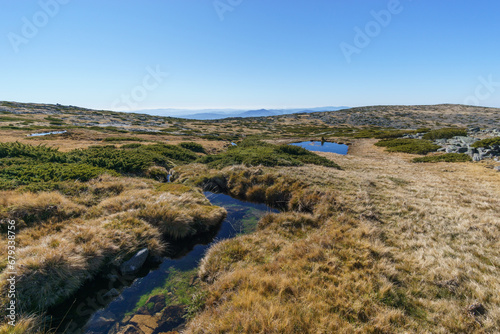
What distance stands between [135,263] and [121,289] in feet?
3.54

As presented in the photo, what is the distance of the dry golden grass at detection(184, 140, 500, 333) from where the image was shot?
5.68 metres

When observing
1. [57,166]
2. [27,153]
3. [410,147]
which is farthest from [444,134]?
[27,153]

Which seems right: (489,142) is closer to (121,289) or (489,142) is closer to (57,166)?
(121,289)

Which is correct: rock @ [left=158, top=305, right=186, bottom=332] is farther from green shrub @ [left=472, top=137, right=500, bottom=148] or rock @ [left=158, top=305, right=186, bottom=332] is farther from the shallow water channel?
green shrub @ [left=472, top=137, right=500, bottom=148]

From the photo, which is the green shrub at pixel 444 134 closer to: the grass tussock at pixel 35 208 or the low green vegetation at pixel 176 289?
the low green vegetation at pixel 176 289

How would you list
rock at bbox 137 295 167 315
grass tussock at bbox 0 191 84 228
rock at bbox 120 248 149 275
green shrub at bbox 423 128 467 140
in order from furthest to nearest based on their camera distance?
1. green shrub at bbox 423 128 467 140
2. grass tussock at bbox 0 191 84 228
3. rock at bbox 120 248 149 275
4. rock at bbox 137 295 167 315

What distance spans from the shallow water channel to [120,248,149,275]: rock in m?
0.25

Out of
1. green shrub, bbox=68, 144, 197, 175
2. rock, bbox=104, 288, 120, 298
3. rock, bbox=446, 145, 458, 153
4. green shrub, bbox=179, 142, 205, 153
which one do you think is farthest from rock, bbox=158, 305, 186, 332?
rock, bbox=446, 145, 458, 153

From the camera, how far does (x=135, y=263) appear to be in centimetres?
862

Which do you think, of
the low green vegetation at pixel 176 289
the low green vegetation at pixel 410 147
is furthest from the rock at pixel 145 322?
the low green vegetation at pixel 410 147

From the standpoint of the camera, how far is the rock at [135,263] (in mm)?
8320

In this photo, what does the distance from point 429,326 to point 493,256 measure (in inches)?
234

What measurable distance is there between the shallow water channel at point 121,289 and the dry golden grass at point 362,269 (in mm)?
1416

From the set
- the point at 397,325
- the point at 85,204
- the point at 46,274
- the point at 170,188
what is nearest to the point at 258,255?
the point at 397,325
